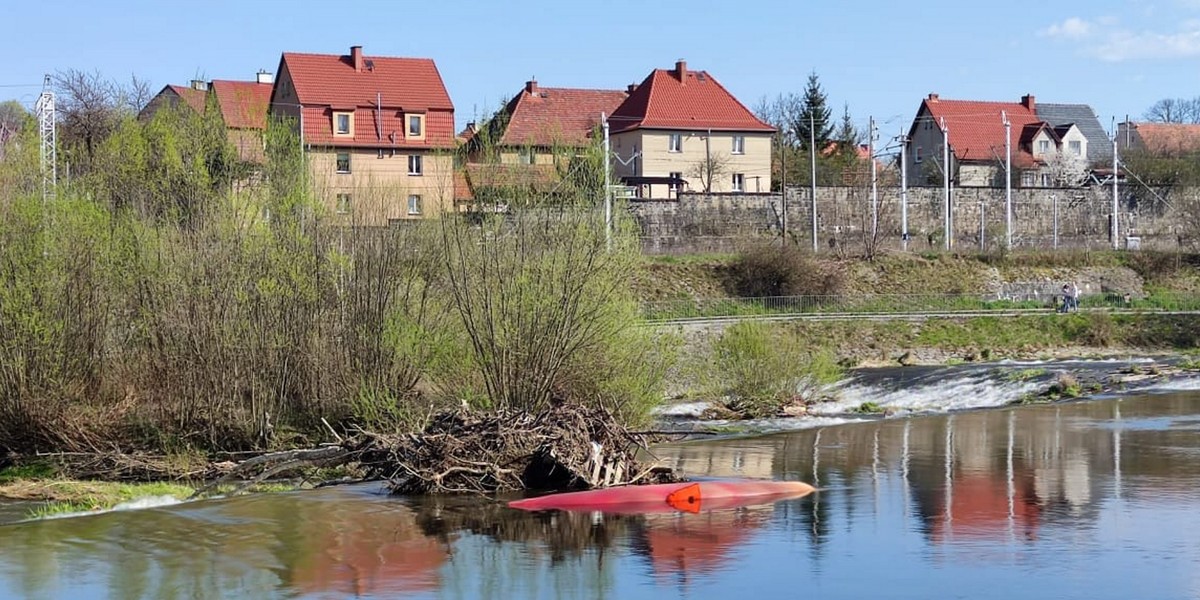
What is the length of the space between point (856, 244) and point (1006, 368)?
50.9 feet

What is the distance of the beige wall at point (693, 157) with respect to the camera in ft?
227

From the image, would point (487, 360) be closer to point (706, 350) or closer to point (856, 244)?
point (706, 350)

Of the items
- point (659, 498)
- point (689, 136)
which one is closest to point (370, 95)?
point (689, 136)

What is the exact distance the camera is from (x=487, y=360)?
25.4m

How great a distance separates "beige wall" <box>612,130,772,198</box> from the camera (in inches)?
2721

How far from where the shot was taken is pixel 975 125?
282 ft

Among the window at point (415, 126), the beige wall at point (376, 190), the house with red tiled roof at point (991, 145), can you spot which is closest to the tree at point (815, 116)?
the house with red tiled roof at point (991, 145)

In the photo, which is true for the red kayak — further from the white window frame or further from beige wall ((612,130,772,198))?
beige wall ((612,130,772,198))

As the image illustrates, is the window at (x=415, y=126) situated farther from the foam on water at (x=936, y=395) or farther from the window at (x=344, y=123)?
the foam on water at (x=936, y=395)

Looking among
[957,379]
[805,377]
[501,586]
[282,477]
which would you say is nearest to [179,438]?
[282,477]

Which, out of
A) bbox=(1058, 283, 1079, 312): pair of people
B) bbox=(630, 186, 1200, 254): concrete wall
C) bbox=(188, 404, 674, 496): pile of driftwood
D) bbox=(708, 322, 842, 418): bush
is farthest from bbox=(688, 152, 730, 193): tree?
bbox=(188, 404, 674, 496): pile of driftwood

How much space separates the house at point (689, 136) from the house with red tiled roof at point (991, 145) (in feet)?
53.0

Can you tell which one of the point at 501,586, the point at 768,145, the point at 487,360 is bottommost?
the point at 501,586

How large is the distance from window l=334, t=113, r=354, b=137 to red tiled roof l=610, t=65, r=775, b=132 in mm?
15699
